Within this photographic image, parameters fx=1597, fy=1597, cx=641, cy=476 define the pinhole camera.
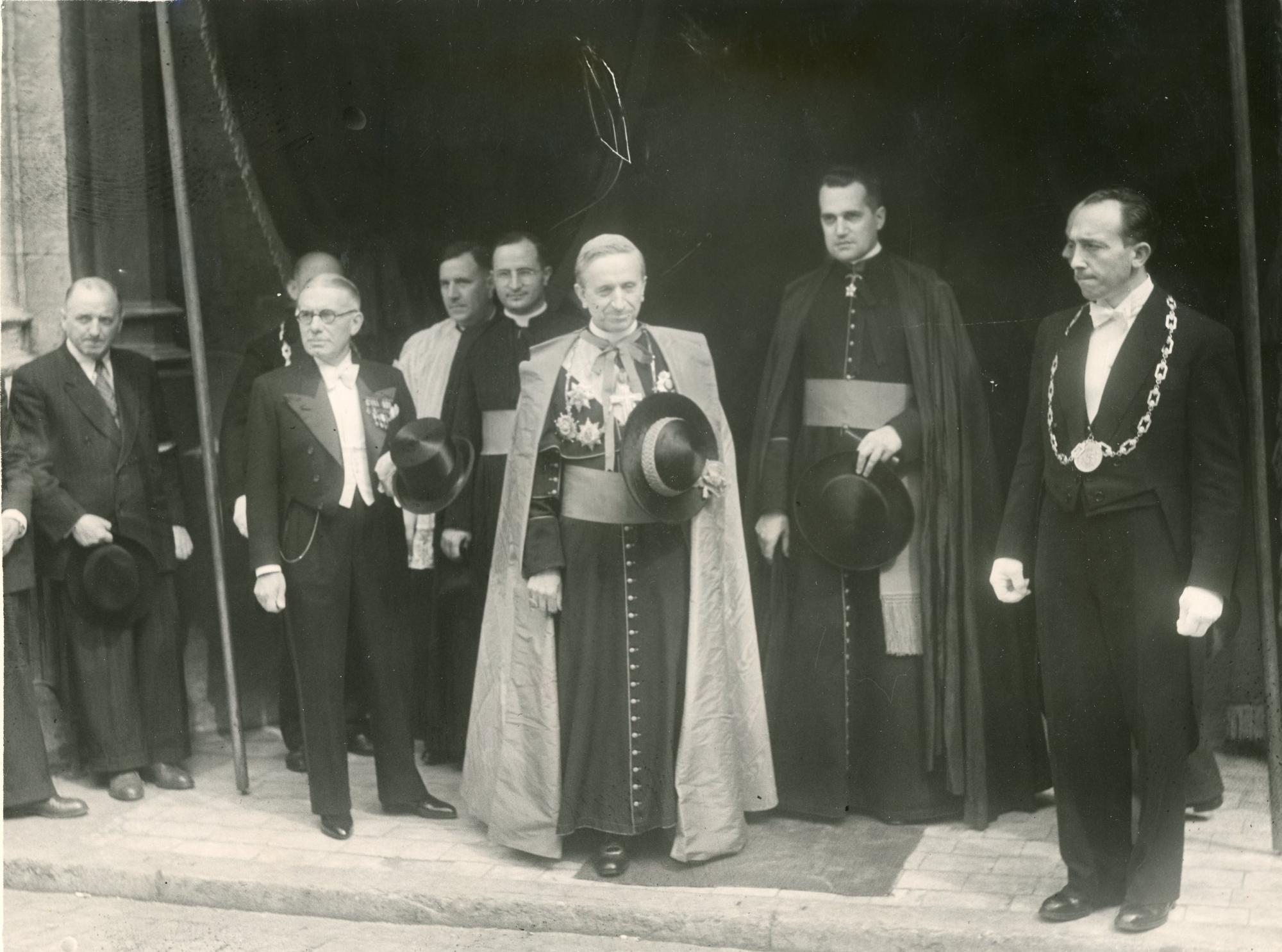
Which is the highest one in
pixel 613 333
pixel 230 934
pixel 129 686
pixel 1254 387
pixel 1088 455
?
pixel 613 333

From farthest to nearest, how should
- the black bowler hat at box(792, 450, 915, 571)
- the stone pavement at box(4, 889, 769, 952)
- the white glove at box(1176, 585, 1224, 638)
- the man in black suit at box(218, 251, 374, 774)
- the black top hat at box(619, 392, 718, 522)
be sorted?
the man in black suit at box(218, 251, 374, 774) < the black bowler hat at box(792, 450, 915, 571) < the black top hat at box(619, 392, 718, 522) < the stone pavement at box(4, 889, 769, 952) < the white glove at box(1176, 585, 1224, 638)

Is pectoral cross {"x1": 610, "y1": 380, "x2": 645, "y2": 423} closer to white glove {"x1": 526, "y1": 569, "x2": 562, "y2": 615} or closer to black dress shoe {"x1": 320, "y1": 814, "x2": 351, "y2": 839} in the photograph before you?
white glove {"x1": 526, "y1": 569, "x2": 562, "y2": 615}

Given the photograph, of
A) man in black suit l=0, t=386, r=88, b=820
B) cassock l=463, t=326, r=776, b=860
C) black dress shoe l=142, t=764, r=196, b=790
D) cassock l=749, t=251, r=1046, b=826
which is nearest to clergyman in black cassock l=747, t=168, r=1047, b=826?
cassock l=749, t=251, r=1046, b=826

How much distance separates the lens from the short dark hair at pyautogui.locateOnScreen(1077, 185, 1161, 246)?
4.69 m

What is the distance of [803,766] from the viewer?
5.93m

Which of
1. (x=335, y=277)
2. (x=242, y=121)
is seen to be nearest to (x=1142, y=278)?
(x=335, y=277)

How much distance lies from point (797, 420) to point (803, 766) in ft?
4.23

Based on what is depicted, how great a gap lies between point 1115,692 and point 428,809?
2.61 meters

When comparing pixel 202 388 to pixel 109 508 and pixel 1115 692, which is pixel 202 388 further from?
pixel 1115 692

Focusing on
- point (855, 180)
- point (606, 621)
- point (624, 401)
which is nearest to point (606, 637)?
point (606, 621)

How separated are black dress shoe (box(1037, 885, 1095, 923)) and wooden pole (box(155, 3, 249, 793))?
3217mm

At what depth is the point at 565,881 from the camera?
5.38 meters

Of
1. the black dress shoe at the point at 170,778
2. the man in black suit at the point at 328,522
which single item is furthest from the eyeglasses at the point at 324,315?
the black dress shoe at the point at 170,778

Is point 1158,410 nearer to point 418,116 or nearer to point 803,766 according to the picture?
point 803,766
